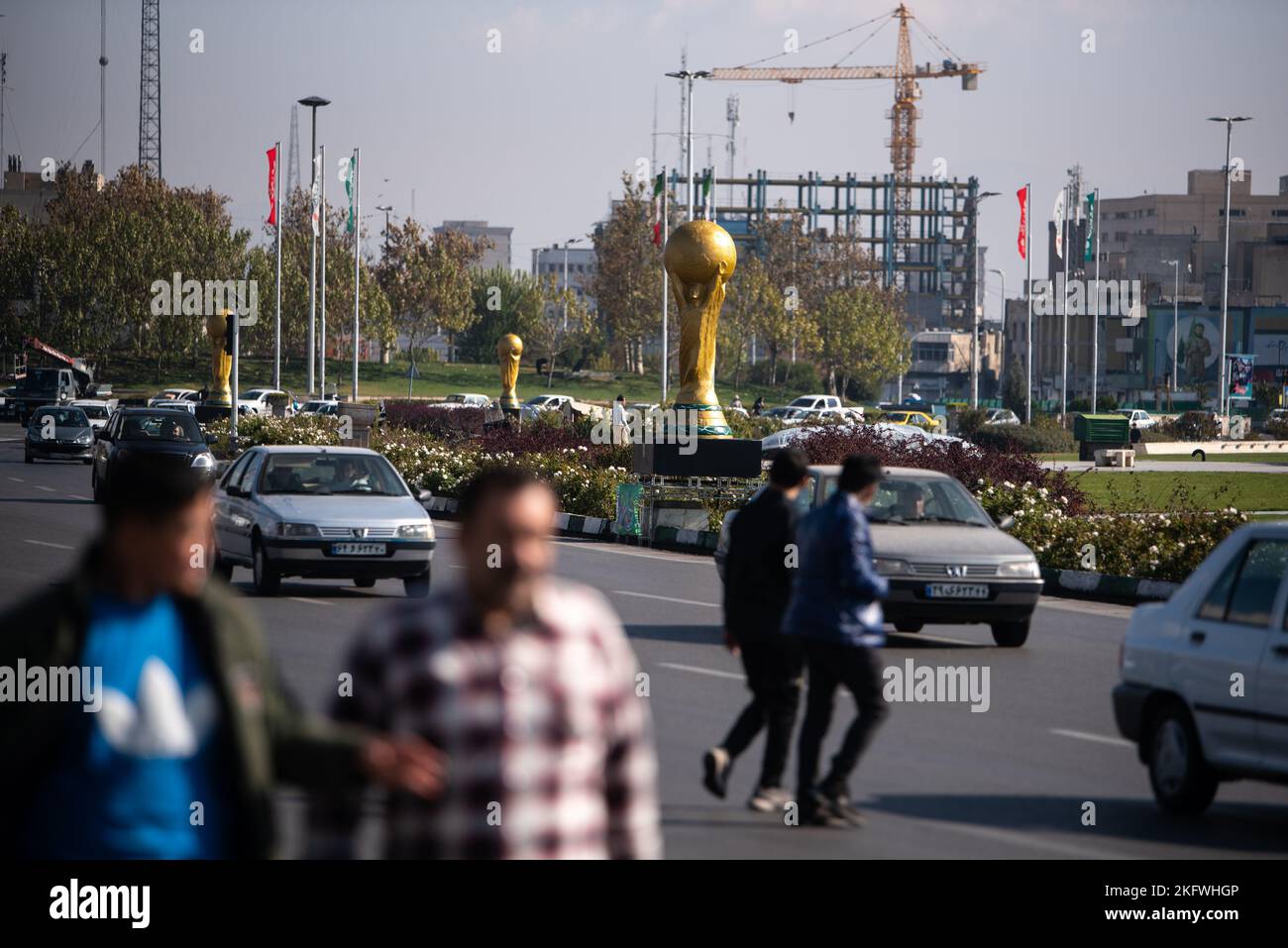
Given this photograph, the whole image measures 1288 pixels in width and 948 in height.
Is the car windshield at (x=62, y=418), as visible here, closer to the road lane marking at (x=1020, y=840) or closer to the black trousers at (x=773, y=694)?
the black trousers at (x=773, y=694)

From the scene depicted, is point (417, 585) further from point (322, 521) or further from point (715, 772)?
point (715, 772)

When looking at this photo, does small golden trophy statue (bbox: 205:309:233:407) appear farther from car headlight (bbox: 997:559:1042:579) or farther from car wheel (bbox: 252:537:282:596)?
car headlight (bbox: 997:559:1042:579)

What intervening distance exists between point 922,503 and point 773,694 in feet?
24.4

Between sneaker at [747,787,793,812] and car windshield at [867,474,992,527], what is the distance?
708 cm

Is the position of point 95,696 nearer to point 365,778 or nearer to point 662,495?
point 365,778

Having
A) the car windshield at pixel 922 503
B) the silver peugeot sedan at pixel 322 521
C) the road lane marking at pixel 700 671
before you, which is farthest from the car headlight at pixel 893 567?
the silver peugeot sedan at pixel 322 521

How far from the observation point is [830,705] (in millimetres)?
8734

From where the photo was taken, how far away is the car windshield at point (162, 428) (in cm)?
3212

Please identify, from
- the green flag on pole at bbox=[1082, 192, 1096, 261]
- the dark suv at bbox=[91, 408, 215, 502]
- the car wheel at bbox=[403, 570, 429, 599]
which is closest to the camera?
the car wheel at bbox=[403, 570, 429, 599]

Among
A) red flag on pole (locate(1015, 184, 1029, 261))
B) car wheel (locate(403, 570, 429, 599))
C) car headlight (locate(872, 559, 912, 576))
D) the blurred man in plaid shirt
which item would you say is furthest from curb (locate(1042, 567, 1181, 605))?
red flag on pole (locate(1015, 184, 1029, 261))

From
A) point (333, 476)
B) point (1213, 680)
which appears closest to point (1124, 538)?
point (333, 476)

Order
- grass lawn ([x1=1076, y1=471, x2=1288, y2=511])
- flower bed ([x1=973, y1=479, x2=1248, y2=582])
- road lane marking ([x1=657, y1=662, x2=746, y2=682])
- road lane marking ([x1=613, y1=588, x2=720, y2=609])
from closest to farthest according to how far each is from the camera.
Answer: road lane marking ([x1=657, y1=662, x2=746, y2=682]) → road lane marking ([x1=613, y1=588, x2=720, y2=609]) → flower bed ([x1=973, y1=479, x2=1248, y2=582]) → grass lawn ([x1=1076, y1=471, x2=1288, y2=511])

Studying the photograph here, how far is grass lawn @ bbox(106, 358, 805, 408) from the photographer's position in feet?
326
